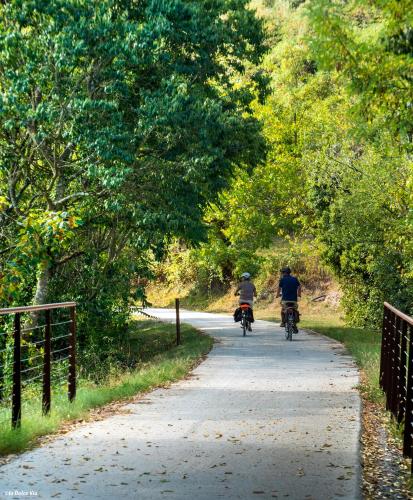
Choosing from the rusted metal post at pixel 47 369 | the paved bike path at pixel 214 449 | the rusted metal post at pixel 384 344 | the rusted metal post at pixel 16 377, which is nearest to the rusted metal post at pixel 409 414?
the paved bike path at pixel 214 449

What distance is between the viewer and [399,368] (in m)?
9.78

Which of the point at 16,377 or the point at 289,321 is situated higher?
the point at 16,377

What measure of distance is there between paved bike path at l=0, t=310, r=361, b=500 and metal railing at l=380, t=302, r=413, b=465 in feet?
1.64

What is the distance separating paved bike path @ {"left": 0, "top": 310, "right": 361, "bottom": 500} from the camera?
22.2ft

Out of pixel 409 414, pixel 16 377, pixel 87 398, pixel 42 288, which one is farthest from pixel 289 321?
pixel 409 414

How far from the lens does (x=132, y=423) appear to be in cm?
1001

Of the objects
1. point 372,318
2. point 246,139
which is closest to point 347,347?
point 246,139

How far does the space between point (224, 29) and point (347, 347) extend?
8675 millimetres

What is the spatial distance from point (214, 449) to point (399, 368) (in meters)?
2.59

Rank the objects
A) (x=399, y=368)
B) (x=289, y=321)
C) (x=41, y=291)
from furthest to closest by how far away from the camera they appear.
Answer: (x=289, y=321), (x=41, y=291), (x=399, y=368)

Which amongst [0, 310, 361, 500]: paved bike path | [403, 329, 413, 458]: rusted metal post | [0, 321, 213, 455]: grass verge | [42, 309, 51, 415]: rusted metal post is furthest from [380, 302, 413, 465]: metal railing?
→ [42, 309, 51, 415]: rusted metal post

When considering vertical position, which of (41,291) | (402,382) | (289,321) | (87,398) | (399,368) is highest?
(41,291)

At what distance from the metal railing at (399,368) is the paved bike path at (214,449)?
0.50 metres

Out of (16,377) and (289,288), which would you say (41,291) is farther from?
(16,377)
